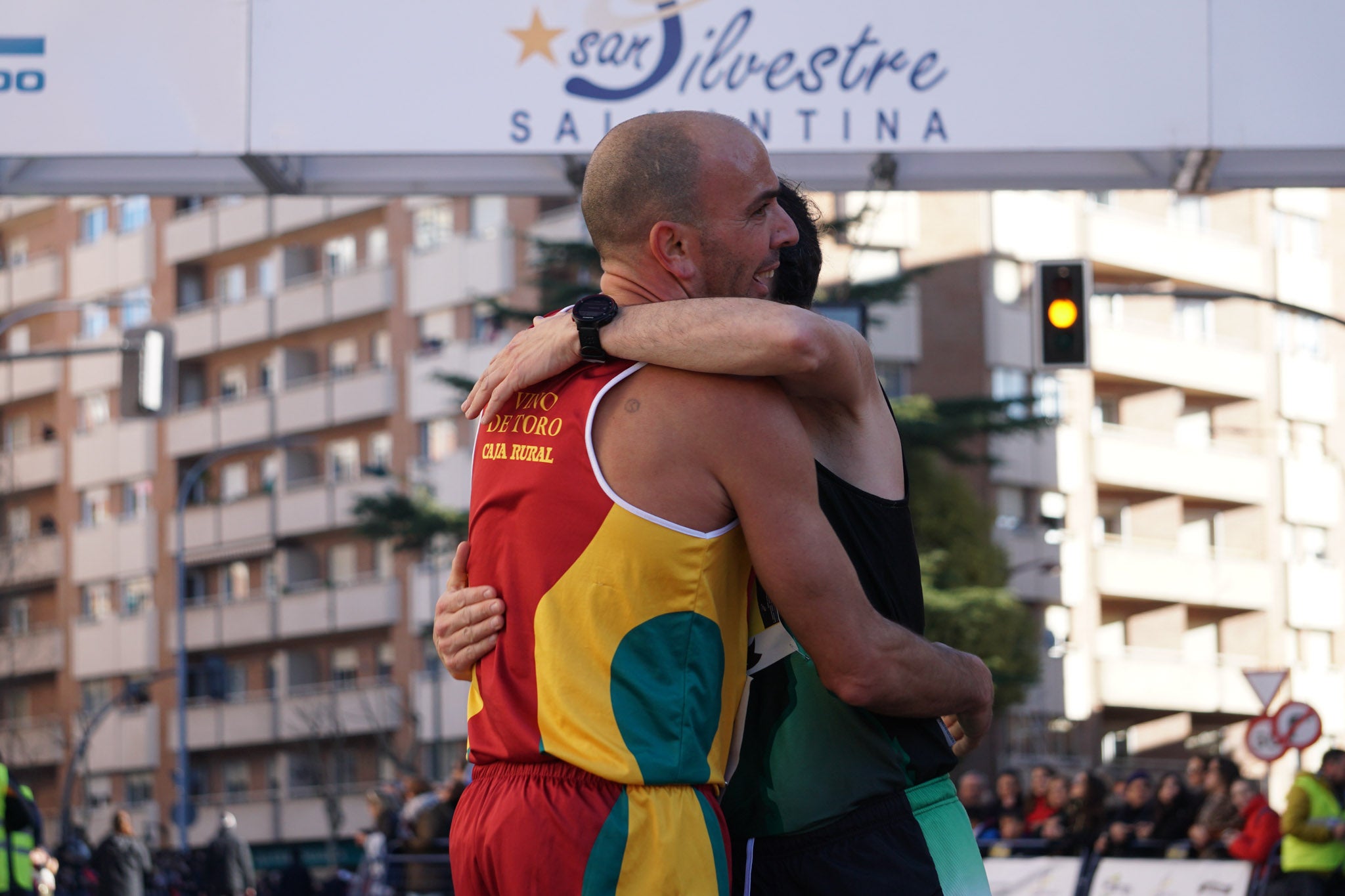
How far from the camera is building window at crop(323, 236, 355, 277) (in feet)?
193

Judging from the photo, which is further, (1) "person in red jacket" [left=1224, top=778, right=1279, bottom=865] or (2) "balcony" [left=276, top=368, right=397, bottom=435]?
(2) "balcony" [left=276, top=368, right=397, bottom=435]

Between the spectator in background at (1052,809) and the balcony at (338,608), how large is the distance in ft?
133

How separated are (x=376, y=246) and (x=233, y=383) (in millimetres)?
7456

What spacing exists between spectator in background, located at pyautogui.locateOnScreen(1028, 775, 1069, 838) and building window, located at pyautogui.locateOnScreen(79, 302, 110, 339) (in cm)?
5185

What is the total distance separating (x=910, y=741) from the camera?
11.3 ft

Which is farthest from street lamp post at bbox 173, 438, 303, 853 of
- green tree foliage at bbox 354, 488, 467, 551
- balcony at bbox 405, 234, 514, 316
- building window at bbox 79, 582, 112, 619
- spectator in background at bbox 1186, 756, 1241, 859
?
spectator in background at bbox 1186, 756, 1241, 859

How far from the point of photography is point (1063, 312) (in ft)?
49.1

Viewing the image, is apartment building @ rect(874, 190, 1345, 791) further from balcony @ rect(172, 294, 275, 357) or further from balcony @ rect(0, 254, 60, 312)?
balcony @ rect(0, 254, 60, 312)

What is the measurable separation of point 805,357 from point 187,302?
62230 millimetres

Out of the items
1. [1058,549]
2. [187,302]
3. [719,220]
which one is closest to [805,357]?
[719,220]

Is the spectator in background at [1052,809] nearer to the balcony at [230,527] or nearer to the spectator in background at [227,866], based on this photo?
the spectator in background at [227,866]

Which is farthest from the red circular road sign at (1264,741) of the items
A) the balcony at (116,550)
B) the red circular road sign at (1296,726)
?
the balcony at (116,550)

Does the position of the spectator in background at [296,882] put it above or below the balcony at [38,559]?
below

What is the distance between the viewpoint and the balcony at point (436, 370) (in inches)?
2087
